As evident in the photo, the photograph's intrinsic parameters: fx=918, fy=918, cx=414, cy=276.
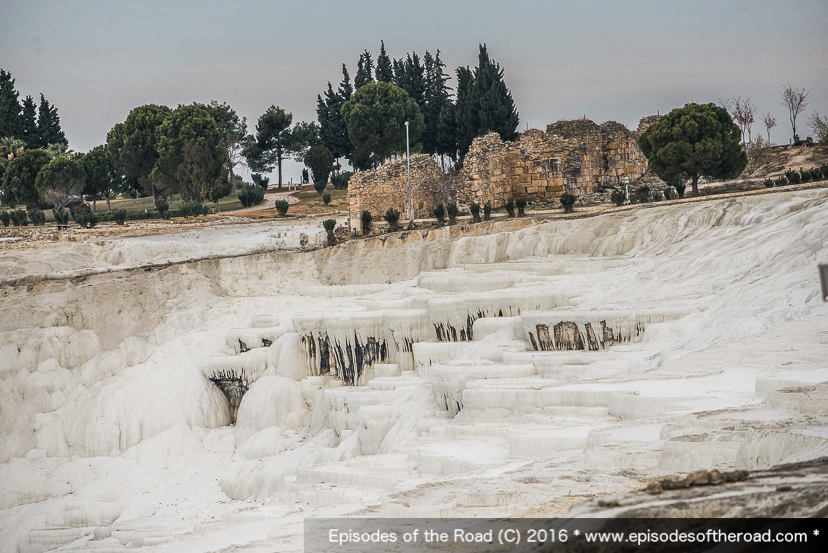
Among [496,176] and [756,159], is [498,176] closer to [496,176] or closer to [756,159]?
[496,176]

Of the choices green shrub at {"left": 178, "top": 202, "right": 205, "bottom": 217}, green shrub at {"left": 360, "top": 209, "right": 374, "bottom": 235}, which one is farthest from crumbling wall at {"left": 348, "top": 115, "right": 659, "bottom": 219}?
green shrub at {"left": 178, "top": 202, "right": 205, "bottom": 217}

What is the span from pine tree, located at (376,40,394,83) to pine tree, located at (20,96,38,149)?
19.1 metres

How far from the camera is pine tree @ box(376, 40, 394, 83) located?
148ft

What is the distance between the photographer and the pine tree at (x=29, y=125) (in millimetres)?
49188

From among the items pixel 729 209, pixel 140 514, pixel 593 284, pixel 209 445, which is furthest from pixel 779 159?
pixel 140 514

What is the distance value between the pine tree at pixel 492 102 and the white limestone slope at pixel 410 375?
14.5 metres

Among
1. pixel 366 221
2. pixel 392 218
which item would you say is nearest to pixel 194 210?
pixel 366 221

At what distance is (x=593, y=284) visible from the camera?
16.4 meters

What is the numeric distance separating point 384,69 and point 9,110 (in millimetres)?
19771

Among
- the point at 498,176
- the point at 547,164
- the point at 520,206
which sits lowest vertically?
the point at 520,206

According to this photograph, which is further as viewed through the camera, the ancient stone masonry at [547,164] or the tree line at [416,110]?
the tree line at [416,110]

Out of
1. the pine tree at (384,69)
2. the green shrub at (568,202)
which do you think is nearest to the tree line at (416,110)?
the pine tree at (384,69)

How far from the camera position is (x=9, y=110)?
1875 inches

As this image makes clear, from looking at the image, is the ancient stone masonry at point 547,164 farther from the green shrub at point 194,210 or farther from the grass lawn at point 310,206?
the green shrub at point 194,210
